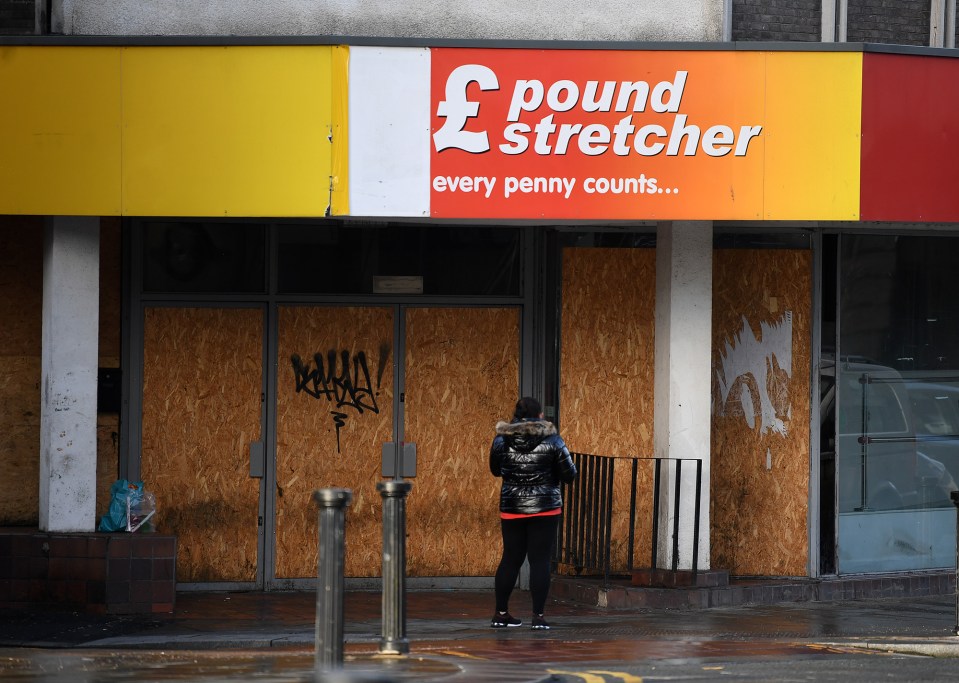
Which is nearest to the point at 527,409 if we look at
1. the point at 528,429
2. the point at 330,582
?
the point at 528,429

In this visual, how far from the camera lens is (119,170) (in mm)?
11289

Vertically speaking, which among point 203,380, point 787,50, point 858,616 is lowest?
point 858,616

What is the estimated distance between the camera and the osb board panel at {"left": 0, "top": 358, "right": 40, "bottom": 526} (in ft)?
41.5

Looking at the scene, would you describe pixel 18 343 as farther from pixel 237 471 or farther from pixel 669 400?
pixel 669 400

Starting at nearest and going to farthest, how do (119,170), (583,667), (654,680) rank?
(654,680) < (583,667) < (119,170)

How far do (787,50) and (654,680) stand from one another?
5.37m

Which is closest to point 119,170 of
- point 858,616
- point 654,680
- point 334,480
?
point 334,480

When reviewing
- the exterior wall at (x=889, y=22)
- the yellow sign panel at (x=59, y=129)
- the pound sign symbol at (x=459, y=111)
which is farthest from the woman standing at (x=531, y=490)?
the exterior wall at (x=889, y=22)

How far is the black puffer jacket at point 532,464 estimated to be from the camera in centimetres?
1077

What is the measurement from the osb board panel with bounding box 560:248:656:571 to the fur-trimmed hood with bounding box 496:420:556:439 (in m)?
2.24

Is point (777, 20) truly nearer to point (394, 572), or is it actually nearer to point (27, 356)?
point (394, 572)

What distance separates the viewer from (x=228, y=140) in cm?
1130

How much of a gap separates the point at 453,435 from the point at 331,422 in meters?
1.06

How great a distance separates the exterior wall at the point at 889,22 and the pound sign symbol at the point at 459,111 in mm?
3429
